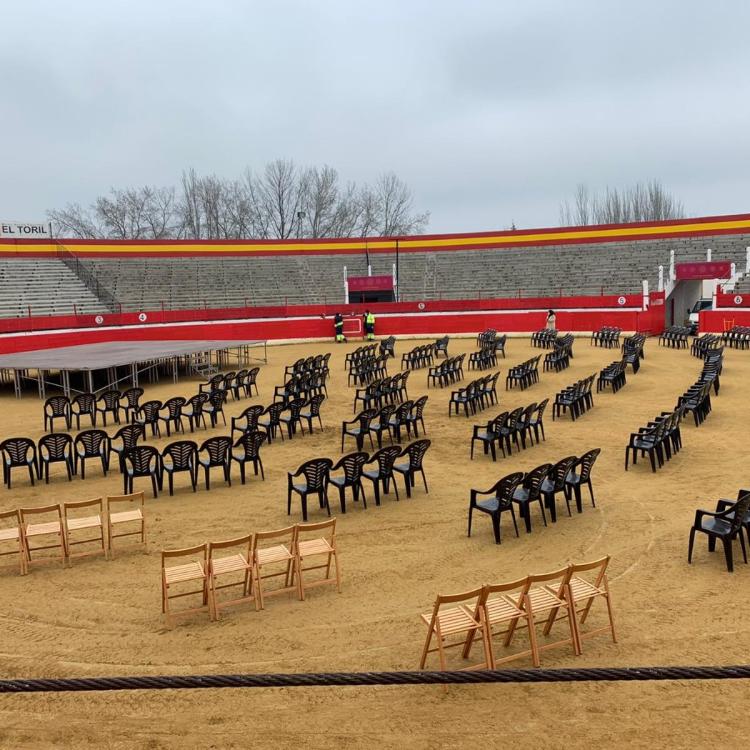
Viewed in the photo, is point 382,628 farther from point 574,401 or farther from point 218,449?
point 574,401

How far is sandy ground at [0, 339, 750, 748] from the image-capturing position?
5176 mm

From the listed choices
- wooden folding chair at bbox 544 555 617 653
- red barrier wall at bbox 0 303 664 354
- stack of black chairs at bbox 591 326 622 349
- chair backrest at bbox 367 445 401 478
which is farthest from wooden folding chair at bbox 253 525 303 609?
red barrier wall at bbox 0 303 664 354

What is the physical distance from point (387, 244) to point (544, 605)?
151 ft

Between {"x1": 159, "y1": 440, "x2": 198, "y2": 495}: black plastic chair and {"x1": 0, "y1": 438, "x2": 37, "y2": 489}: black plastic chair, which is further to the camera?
Answer: {"x1": 0, "y1": 438, "x2": 37, "y2": 489}: black plastic chair

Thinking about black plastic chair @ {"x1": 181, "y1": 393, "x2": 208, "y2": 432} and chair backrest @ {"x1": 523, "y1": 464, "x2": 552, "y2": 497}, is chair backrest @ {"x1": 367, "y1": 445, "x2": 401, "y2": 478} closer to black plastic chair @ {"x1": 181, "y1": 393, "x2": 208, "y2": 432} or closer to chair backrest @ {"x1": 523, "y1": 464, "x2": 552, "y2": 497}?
chair backrest @ {"x1": 523, "y1": 464, "x2": 552, "y2": 497}

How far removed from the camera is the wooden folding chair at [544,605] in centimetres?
605

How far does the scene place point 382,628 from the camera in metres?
6.82

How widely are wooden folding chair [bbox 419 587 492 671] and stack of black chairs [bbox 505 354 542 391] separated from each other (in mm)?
15971

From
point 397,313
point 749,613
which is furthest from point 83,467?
point 397,313

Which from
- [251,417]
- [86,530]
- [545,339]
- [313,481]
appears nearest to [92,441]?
[251,417]

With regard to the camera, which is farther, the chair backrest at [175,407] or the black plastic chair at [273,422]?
the chair backrest at [175,407]

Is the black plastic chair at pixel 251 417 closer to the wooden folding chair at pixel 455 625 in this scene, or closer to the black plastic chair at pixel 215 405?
the black plastic chair at pixel 215 405

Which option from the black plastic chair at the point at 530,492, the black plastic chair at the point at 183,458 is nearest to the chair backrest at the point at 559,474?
the black plastic chair at the point at 530,492

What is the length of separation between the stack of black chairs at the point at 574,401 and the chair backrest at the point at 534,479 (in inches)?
308
